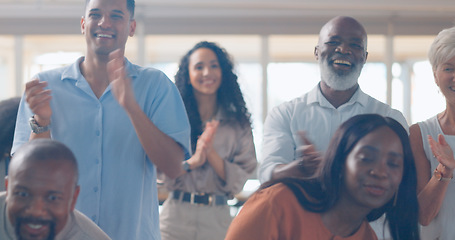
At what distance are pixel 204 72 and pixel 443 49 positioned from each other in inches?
50.5

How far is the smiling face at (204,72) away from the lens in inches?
118

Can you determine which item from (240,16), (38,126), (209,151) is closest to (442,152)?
(209,151)

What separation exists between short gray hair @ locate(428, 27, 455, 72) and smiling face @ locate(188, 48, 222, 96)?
118 centimetres

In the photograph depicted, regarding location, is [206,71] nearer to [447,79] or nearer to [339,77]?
[339,77]

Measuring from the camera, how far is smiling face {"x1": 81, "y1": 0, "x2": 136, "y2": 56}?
1.81 m

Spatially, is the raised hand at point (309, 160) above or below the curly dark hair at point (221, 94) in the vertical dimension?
below

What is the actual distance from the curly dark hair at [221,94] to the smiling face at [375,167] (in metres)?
1.51

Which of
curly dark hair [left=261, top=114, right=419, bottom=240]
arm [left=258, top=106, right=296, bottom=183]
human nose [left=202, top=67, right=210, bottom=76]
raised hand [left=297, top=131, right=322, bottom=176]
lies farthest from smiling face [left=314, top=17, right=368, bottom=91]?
human nose [left=202, top=67, right=210, bottom=76]

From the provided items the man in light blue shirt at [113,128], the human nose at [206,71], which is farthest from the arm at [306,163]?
the human nose at [206,71]

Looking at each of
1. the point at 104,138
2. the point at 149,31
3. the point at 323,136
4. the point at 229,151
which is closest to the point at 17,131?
the point at 104,138

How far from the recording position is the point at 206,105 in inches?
119

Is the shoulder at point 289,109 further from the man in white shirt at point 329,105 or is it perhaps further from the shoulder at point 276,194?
the shoulder at point 276,194

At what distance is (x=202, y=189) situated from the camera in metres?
2.81

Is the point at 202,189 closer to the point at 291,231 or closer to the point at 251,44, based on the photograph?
the point at 291,231
